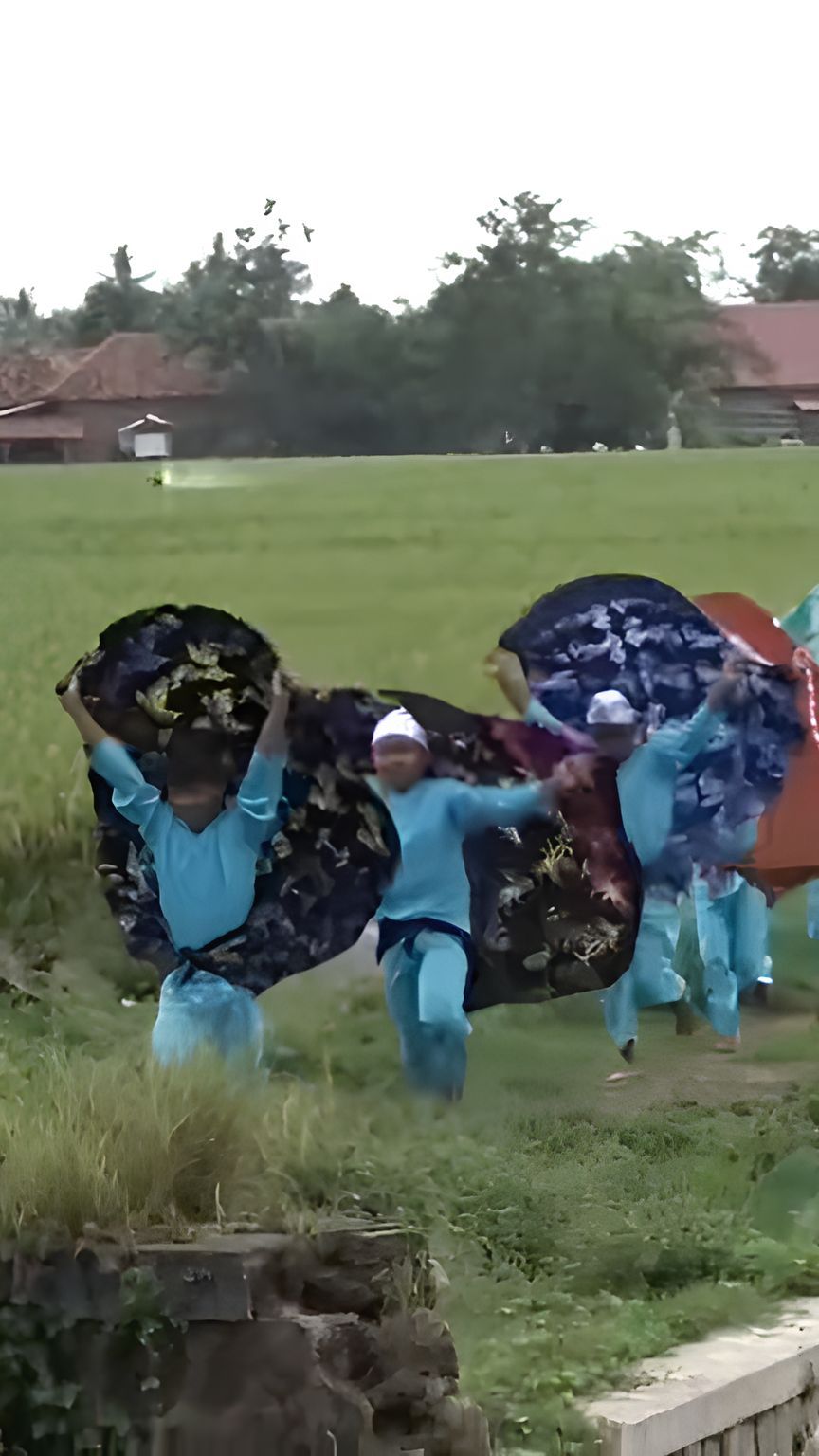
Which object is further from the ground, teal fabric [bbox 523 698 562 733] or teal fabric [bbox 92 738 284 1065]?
teal fabric [bbox 523 698 562 733]

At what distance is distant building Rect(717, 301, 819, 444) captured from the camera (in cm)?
594

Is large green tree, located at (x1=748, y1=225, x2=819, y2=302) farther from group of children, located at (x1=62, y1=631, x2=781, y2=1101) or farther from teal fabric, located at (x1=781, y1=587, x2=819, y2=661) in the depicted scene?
group of children, located at (x1=62, y1=631, x2=781, y2=1101)

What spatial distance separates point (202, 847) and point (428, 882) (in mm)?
549

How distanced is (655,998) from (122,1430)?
225cm

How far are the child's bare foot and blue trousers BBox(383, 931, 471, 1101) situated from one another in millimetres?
735

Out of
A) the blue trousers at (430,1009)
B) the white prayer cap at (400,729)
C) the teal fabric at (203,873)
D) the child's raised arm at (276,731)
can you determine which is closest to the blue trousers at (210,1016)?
the teal fabric at (203,873)

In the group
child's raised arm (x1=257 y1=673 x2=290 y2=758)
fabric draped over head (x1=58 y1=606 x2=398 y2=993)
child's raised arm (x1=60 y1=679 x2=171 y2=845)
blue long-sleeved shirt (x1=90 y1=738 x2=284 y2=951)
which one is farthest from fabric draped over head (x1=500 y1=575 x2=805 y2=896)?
child's raised arm (x1=60 y1=679 x2=171 y2=845)

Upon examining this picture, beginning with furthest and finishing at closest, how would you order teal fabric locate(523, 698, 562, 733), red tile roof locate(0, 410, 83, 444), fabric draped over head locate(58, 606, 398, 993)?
red tile roof locate(0, 410, 83, 444) → teal fabric locate(523, 698, 562, 733) → fabric draped over head locate(58, 606, 398, 993)

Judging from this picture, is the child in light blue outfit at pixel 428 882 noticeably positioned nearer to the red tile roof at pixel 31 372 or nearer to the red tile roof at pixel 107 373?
the red tile roof at pixel 107 373

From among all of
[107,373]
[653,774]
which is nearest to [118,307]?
[107,373]

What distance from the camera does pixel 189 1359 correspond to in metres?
3.75

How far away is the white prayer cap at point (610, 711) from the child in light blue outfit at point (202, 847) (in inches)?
31.6

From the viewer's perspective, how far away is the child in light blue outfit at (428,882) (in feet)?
17.0

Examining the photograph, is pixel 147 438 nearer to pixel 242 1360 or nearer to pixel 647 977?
pixel 647 977
